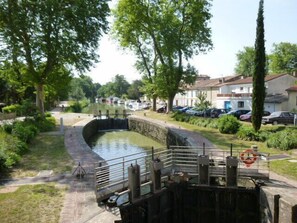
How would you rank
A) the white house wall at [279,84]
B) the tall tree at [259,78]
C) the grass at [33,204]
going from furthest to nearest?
the white house wall at [279,84] → the tall tree at [259,78] → the grass at [33,204]

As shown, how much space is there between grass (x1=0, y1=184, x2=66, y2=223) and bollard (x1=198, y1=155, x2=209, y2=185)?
19.0ft

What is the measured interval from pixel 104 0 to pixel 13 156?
21760 mm

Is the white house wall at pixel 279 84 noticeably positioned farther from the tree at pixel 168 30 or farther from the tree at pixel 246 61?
the tree at pixel 246 61

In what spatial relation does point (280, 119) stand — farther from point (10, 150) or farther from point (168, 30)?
point (10, 150)

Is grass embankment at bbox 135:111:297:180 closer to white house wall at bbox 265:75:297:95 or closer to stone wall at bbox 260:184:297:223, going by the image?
stone wall at bbox 260:184:297:223

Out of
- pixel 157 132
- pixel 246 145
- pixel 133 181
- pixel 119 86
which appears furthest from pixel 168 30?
pixel 119 86

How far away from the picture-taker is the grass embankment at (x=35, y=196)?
29.3 feet

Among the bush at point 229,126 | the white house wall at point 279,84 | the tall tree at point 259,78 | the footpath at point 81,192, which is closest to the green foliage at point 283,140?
the tall tree at point 259,78

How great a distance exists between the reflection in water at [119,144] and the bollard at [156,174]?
10.7 metres

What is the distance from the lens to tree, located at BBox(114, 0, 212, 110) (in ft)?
123

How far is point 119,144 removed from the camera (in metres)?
28.9

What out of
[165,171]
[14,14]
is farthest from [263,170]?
[14,14]

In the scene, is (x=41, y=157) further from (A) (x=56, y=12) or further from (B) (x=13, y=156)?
(A) (x=56, y=12)

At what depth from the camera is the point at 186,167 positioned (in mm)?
13836
